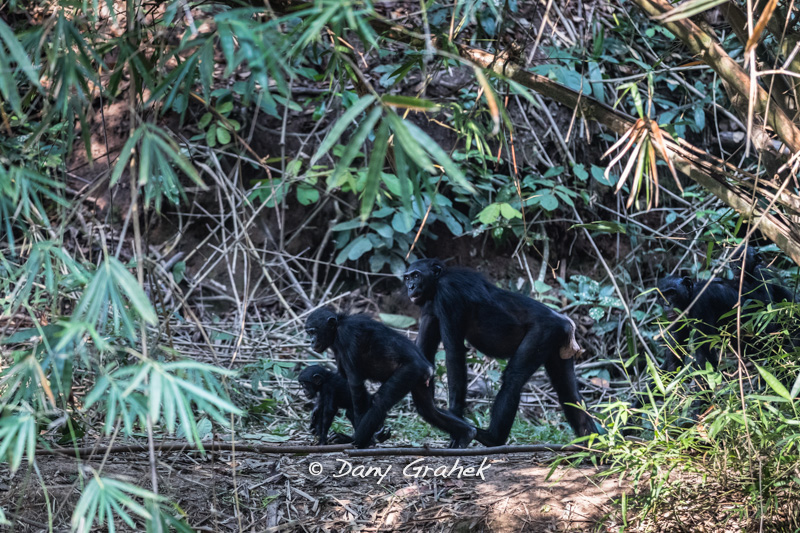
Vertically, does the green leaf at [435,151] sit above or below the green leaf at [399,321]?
above

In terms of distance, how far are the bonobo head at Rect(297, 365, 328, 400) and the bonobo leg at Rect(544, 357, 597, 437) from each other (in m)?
1.44

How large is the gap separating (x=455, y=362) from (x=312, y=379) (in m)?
0.92

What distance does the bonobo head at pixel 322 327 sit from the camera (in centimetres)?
472

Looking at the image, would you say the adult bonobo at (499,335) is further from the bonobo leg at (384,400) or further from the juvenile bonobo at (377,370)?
the bonobo leg at (384,400)

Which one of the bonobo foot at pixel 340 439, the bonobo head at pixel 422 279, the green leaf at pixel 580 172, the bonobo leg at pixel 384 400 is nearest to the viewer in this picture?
the bonobo leg at pixel 384 400

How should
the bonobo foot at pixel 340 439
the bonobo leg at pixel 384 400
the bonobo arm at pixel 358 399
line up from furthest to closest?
1. the bonobo foot at pixel 340 439
2. the bonobo arm at pixel 358 399
3. the bonobo leg at pixel 384 400

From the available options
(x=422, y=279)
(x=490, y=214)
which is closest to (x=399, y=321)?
(x=490, y=214)

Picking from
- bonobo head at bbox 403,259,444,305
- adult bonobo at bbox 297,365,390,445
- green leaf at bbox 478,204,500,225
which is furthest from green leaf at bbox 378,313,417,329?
adult bonobo at bbox 297,365,390,445

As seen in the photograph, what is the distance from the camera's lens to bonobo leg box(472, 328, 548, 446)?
15.0 ft

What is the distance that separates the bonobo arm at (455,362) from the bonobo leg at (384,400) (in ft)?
1.21

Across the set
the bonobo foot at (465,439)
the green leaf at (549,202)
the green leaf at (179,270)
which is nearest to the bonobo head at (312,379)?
the bonobo foot at (465,439)

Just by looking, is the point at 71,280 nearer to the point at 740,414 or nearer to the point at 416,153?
the point at 416,153

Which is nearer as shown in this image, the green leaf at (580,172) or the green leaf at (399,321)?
the green leaf at (399,321)

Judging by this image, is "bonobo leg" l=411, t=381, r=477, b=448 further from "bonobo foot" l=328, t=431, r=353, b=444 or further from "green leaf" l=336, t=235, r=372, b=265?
"green leaf" l=336, t=235, r=372, b=265
